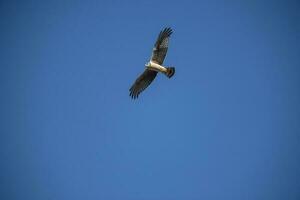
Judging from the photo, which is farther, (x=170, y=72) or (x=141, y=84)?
(x=141, y=84)

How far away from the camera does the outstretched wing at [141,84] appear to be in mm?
22250

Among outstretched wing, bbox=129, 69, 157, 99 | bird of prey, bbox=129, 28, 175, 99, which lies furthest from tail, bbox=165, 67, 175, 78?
outstretched wing, bbox=129, 69, 157, 99

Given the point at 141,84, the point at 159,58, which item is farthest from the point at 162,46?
the point at 141,84

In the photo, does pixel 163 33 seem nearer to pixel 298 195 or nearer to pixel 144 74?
pixel 144 74

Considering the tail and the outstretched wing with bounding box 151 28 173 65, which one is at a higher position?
the outstretched wing with bounding box 151 28 173 65

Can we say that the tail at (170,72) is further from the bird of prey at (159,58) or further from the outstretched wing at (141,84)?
the outstretched wing at (141,84)

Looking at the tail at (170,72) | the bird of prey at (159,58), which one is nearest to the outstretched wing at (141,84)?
the bird of prey at (159,58)

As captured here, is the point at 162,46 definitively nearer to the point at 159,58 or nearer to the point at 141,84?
the point at 159,58

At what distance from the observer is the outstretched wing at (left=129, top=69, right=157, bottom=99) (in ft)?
73.0

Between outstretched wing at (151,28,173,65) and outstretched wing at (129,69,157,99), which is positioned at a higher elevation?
outstretched wing at (151,28,173,65)

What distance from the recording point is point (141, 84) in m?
22.4

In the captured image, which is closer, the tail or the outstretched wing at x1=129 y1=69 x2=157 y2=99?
the tail

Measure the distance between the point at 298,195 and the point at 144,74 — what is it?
66.4 ft

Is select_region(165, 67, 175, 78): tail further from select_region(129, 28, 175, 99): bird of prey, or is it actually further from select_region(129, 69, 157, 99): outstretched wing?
select_region(129, 69, 157, 99): outstretched wing
